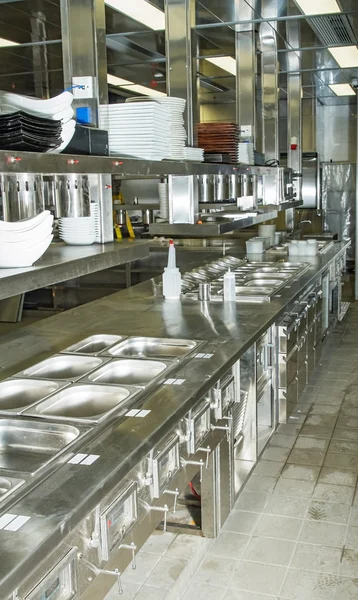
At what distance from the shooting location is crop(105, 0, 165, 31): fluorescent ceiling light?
15.9 ft

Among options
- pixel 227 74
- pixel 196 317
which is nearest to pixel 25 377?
pixel 196 317

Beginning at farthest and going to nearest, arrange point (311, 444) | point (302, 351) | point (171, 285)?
point (302, 351) < point (171, 285) < point (311, 444)

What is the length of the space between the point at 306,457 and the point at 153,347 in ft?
5.01

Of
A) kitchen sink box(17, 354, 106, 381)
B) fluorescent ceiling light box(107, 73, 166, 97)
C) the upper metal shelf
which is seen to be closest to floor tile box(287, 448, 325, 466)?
kitchen sink box(17, 354, 106, 381)

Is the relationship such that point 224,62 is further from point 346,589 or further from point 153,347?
point 346,589

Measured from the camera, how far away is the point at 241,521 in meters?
3.45

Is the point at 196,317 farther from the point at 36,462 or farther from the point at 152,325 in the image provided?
the point at 36,462

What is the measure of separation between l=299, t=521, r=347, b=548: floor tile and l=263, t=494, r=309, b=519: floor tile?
0.38 feet

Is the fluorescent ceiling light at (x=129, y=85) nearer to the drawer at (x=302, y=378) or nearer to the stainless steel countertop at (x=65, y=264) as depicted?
the drawer at (x=302, y=378)

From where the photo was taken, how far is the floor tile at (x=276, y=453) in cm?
423

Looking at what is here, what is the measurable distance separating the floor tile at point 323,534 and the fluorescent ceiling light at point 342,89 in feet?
27.6

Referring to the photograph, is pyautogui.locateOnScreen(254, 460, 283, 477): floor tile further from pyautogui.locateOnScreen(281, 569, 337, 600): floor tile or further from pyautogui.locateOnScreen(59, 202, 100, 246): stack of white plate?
pyautogui.locateOnScreen(59, 202, 100, 246): stack of white plate

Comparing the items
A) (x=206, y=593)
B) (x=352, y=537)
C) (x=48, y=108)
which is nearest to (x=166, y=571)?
(x=206, y=593)

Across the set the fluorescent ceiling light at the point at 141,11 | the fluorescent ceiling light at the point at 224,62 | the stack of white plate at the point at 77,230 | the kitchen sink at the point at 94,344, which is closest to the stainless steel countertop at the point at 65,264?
the stack of white plate at the point at 77,230
